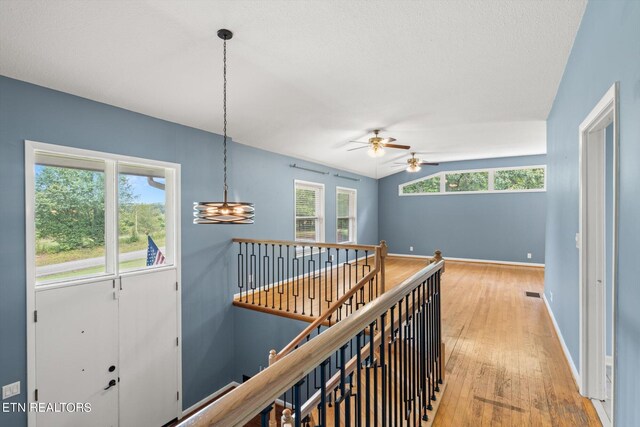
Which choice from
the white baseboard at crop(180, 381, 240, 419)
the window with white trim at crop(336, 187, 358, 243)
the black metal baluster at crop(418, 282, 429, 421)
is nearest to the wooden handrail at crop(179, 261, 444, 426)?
the black metal baluster at crop(418, 282, 429, 421)

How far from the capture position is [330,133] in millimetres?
4961

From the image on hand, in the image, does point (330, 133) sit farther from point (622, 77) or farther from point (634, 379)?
point (634, 379)

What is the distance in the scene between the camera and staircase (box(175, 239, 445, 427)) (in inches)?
27.1

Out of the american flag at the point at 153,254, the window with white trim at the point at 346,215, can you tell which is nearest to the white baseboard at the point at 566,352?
the american flag at the point at 153,254

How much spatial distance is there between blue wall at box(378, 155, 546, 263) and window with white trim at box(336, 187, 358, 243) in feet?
5.06

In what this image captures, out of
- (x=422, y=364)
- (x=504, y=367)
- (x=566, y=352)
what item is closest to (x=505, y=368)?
(x=504, y=367)

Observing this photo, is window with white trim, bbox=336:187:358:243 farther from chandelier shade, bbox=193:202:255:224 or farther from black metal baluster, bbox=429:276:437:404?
chandelier shade, bbox=193:202:255:224

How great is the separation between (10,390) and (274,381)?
344cm

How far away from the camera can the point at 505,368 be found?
279cm

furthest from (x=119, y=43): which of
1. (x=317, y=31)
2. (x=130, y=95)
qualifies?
(x=317, y=31)

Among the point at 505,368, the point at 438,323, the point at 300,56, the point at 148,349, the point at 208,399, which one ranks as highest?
the point at 300,56

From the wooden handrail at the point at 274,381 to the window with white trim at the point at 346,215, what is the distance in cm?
674

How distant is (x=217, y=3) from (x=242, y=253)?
143 inches

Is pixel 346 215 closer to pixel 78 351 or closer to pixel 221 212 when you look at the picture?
pixel 78 351
